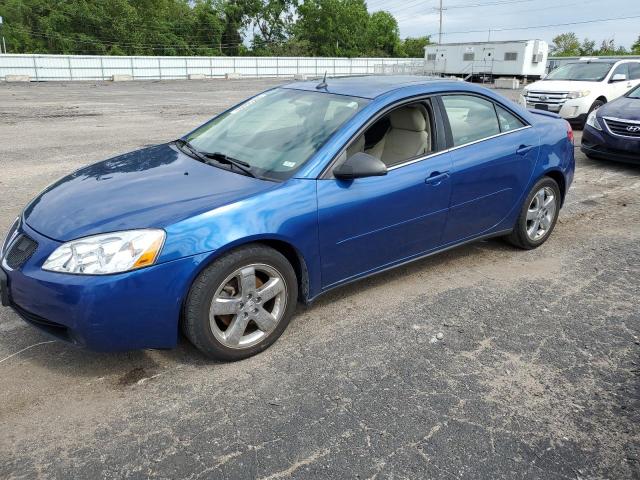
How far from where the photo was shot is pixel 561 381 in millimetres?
3121

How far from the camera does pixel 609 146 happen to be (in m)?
8.67

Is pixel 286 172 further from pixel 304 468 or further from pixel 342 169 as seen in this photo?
pixel 304 468

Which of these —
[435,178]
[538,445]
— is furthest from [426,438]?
[435,178]

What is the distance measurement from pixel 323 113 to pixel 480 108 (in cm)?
143

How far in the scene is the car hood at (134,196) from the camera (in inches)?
116

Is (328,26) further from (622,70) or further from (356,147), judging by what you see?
(356,147)

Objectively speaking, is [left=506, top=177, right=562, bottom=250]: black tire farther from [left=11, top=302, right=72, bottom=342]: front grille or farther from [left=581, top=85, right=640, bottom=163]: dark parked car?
[left=581, top=85, right=640, bottom=163]: dark parked car

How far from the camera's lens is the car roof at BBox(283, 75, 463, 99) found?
157 inches

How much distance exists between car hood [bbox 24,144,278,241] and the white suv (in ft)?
38.0

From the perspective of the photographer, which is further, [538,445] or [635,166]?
[635,166]

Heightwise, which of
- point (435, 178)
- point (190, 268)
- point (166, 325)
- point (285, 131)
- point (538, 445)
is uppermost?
point (285, 131)

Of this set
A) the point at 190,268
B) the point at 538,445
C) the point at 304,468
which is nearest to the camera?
the point at 304,468

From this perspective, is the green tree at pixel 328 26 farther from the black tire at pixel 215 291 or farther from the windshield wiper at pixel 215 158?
the black tire at pixel 215 291

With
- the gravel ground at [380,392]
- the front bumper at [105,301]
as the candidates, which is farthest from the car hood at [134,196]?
the gravel ground at [380,392]
